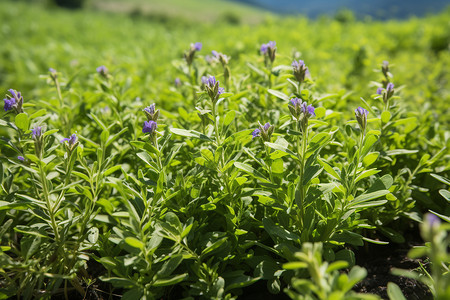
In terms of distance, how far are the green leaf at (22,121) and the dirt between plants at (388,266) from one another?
1.81 metres

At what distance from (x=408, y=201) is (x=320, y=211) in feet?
2.19

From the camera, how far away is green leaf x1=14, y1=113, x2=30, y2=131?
1.62 meters

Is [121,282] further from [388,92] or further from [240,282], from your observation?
[388,92]

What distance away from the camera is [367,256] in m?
1.94

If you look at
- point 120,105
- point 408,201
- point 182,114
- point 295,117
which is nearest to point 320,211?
point 295,117

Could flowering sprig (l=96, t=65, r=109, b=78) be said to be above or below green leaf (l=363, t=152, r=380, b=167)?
below

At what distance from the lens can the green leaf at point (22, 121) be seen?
1617mm

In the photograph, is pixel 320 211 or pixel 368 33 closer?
pixel 320 211

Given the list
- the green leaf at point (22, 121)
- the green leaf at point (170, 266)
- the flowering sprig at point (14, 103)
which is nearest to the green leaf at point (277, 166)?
the green leaf at point (170, 266)

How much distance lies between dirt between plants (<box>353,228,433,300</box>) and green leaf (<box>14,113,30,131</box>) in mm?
1807

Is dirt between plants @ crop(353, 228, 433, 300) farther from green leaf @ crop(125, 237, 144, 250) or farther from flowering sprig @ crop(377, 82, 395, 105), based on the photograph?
green leaf @ crop(125, 237, 144, 250)

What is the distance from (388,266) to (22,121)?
205 cm

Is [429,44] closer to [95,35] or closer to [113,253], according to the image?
[113,253]

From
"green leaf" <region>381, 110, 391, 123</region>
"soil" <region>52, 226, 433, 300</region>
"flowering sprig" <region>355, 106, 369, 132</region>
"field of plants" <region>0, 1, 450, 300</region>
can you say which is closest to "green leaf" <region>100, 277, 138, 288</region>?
"field of plants" <region>0, 1, 450, 300</region>
